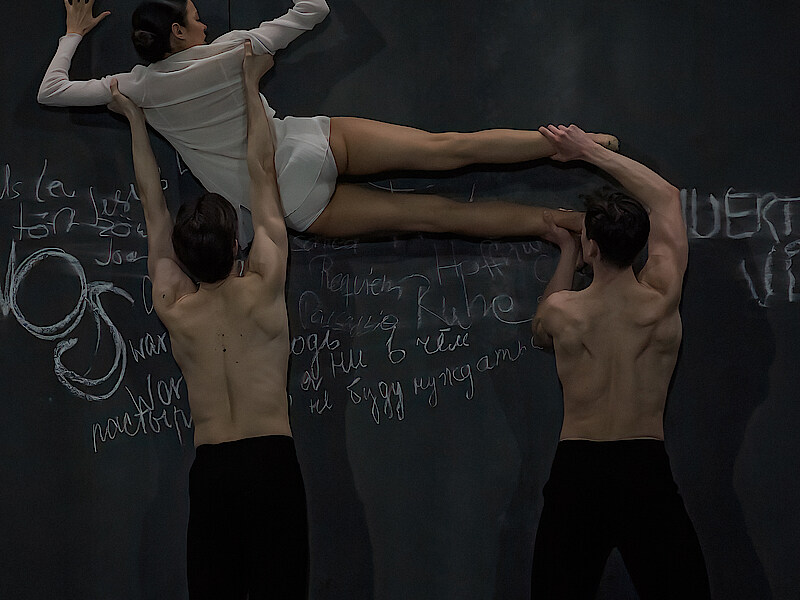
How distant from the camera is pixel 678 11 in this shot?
9.45ft

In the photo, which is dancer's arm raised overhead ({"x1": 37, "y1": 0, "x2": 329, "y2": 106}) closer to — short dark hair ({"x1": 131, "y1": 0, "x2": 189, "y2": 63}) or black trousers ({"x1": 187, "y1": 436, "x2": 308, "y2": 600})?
short dark hair ({"x1": 131, "y1": 0, "x2": 189, "y2": 63})

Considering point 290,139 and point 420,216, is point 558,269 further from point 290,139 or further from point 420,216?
point 290,139

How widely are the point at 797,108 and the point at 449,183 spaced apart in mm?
1280

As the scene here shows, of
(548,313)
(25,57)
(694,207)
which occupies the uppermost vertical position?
(25,57)

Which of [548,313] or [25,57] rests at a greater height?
[25,57]

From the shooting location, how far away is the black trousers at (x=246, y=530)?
238 cm

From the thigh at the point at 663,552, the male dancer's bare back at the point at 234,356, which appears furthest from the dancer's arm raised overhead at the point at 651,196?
the male dancer's bare back at the point at 234,356

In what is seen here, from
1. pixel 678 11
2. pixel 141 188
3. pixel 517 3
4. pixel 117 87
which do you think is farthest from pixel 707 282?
pixel 117 87

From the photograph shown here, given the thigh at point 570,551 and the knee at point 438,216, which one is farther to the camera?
the knee at point 438,216

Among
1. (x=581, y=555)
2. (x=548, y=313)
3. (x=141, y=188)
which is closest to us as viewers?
(x=581, y=555)

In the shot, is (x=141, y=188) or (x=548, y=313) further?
(x=141, y=188)

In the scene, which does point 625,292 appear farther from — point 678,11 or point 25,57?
point 25,57

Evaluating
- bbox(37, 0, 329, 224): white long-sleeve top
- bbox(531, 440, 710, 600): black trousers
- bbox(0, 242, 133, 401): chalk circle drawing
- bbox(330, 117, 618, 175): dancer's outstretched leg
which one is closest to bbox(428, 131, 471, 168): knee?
bbox(330, 117, 618, 175): dancer's outstretched leg

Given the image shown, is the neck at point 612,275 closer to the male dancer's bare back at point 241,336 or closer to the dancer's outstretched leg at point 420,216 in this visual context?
the dancer's outstretched leg at point 420,216
